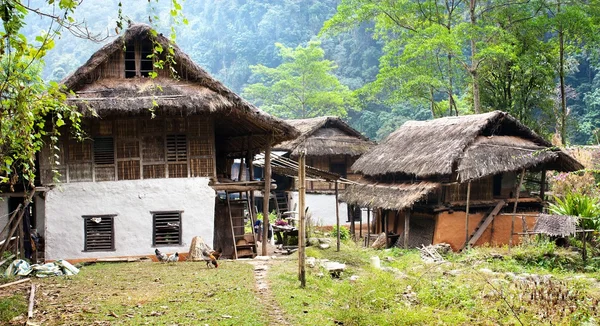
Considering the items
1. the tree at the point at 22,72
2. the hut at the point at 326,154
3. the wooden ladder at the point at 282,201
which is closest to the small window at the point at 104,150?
the tree at the point at 22,72

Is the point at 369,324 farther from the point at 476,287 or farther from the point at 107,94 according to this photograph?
the point at 107,94

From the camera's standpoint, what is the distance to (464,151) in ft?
59.4

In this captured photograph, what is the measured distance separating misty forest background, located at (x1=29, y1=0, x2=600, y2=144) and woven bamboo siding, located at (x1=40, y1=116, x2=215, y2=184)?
283cm

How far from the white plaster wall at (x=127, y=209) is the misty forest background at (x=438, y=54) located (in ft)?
14.3

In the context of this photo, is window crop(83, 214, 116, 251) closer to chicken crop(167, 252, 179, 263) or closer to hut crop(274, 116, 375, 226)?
chicken crop(167, 252, 179, 263)

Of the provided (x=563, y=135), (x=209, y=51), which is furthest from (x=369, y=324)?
(x=209, y=51)

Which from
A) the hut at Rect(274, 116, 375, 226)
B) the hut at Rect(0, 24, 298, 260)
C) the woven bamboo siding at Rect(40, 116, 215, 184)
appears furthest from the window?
the hut at Rect(274, 116, 375, 226)

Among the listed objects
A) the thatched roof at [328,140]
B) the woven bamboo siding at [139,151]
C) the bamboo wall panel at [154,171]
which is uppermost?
the thatched roof at [328,140]

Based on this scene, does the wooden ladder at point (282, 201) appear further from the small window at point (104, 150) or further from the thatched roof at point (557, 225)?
the thatched roof at point (557, 225)

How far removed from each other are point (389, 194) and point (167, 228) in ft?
27.8

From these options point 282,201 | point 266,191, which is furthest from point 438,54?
point 266,191

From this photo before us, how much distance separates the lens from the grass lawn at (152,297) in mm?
7809

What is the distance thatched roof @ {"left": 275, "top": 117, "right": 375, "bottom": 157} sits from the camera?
27.7 meters

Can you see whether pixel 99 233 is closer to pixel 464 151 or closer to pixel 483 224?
pixel 464 151
